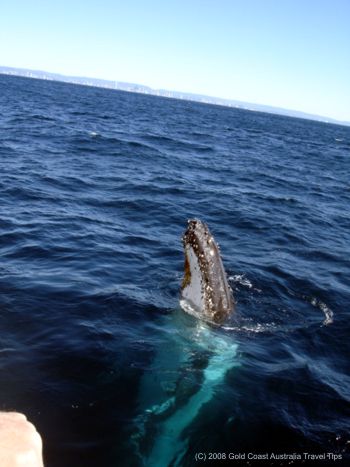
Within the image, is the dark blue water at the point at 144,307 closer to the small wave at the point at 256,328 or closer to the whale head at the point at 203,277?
the small wave at the point at 256,328

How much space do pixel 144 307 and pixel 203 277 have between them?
231 centimetres

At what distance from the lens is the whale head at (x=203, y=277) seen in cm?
960

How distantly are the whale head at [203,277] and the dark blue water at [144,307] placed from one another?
1.40 ft

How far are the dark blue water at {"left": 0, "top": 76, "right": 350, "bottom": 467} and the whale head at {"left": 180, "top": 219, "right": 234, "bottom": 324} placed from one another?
0.43 meters

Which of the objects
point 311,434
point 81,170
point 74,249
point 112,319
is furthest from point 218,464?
point 81,170

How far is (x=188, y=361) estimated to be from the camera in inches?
356

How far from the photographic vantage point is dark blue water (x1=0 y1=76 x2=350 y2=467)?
761 cm

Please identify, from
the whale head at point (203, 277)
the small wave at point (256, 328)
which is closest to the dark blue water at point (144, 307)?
the small wave at point (256, 328)

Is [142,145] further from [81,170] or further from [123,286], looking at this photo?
[123,286]

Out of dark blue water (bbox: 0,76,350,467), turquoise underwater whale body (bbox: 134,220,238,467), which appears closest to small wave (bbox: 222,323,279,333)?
dark blue water (bbox: 0,76,350,467)

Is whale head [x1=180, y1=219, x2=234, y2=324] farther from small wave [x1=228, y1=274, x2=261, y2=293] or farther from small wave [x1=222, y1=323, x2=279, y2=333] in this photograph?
small wave [x1=228, y1=274, x2=261, y2=293]

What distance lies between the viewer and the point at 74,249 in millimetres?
14719

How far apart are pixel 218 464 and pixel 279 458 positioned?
999 millimetres

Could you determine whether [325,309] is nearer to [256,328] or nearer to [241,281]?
[241,281]
